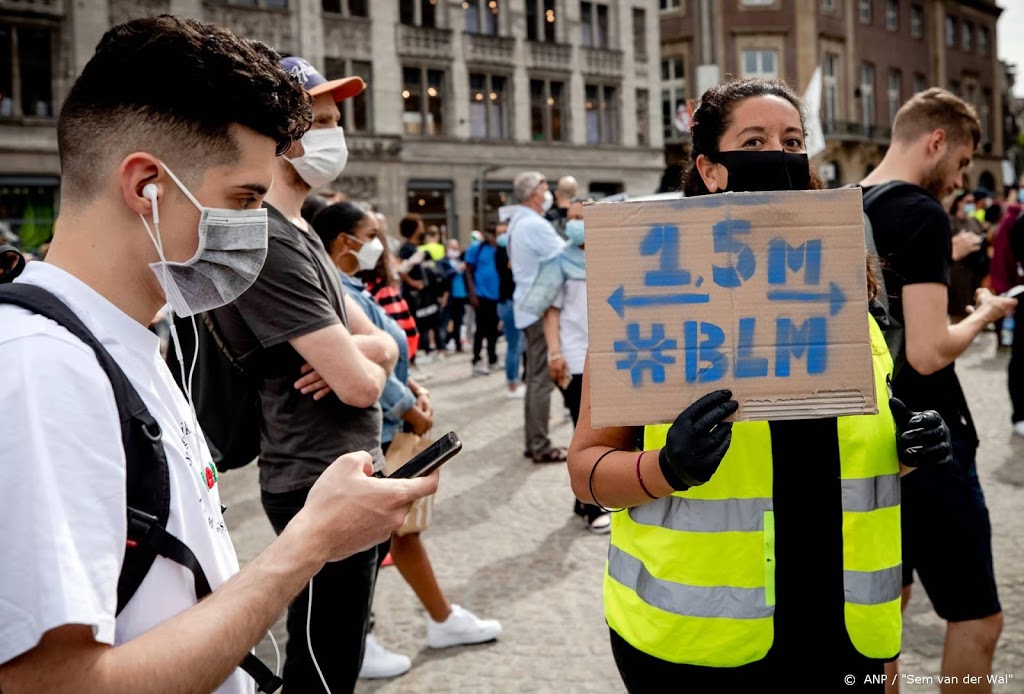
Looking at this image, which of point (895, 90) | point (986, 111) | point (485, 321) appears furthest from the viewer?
point (986, 111)

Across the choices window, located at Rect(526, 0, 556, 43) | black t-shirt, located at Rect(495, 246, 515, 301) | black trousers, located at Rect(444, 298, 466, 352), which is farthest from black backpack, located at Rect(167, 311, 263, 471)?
window, located at Rect(526, 0, 556, 43)

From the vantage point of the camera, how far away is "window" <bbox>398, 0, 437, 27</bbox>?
2836 cm

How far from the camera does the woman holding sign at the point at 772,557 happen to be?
1825 mm

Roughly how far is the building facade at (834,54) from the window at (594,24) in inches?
180

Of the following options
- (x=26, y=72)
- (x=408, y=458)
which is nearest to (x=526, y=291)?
(x=408, y=458)

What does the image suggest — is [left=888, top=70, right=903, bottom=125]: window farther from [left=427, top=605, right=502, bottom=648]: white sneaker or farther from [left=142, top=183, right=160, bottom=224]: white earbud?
[left=142, top=183, right=160, bottom=224]: white earbud

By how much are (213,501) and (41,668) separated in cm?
47

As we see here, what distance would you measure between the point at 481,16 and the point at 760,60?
15387 millimetres

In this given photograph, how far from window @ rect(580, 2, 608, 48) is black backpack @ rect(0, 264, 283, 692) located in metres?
33.2

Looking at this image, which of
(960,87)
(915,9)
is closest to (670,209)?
(915,9)

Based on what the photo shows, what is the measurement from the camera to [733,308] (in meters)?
1.67

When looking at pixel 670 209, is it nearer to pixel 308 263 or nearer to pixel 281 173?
pixel 308 263

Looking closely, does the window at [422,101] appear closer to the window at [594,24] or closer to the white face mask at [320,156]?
the window at [594,24]

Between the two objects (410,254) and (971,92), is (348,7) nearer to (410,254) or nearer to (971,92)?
(410,254)
